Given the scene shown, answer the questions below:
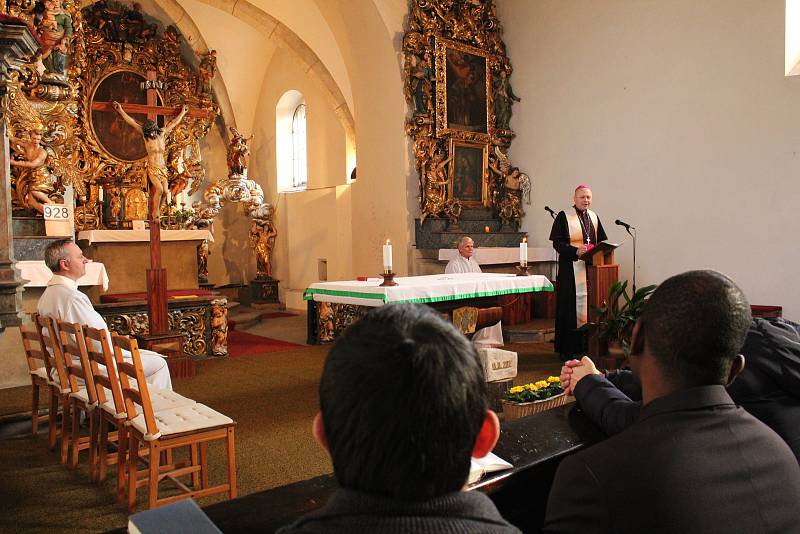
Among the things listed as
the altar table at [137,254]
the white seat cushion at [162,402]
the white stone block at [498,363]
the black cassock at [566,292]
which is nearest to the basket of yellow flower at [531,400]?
the white stone block at [498,363]

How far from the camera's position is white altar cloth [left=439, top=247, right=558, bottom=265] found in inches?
384

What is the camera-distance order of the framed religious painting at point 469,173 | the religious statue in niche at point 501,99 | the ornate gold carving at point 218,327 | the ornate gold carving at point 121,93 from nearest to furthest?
the ornate gold carving at point 218,327, the framed religious painting at point 469,173, the religious statue in niche at point 501,99, the ornate gold carving at point 121,93

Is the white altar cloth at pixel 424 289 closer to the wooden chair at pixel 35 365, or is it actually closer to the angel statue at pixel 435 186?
the wooden chair at pixel 35 365

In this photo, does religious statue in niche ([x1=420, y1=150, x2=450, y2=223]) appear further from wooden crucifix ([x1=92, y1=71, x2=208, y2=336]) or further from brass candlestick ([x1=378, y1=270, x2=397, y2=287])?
brass candlestick ([x1=378, y1=270, x2=397, y2=287])

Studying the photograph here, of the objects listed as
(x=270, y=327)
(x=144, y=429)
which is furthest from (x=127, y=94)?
(x=144, y=429)

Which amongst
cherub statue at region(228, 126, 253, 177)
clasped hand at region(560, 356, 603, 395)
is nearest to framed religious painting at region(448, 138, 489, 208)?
cherub statue at region(228, 126, 253, 177)

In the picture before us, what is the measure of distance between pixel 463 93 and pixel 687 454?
9722mm

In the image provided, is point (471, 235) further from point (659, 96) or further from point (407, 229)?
point (659, 96)

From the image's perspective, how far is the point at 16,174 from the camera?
7.16 m

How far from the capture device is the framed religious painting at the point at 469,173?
1052 cm

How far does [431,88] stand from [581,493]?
9.49 metres

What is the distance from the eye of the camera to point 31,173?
7.11 m

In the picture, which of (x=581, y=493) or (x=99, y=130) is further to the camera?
(x=99, y=130)

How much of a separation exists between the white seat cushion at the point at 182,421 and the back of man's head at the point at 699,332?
2480 millimetres
